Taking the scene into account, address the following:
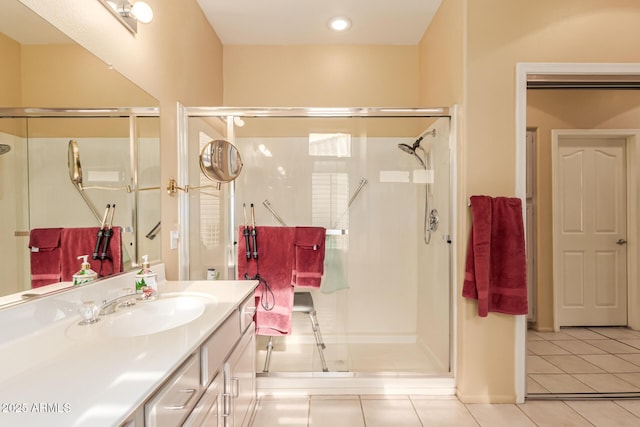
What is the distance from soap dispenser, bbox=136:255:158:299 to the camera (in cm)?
141

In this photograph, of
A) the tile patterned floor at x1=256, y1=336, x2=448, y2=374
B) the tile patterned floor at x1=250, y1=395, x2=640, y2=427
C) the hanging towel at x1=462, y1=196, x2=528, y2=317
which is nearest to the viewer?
the tile patterned floor at x1=250, y1=395, x2=640, y2=427

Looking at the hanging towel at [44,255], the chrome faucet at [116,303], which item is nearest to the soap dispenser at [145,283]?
the chrome faucet at [116,303]

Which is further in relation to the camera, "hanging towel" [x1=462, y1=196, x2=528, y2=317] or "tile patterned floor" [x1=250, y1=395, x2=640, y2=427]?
"hanging towel" [x1=462, y1=196, x2=528, y2=317]

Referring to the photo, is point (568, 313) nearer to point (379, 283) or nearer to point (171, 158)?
point (379, 283)

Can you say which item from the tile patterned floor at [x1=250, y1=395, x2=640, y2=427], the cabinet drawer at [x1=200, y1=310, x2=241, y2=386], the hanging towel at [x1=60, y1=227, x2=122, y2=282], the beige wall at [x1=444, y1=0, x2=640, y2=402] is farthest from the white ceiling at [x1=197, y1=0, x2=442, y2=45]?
the tile patterned floor at [x1=250, y1=395, x2=640, y2=427]

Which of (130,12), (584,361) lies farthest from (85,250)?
(584,361)

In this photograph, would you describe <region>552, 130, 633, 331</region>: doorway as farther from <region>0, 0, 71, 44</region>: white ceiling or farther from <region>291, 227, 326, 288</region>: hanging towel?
<region>0, 0, 71, 44</region>: white ceiling

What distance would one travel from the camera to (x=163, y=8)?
184 centimetres

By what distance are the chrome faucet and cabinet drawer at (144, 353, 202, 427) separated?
0.47 meters

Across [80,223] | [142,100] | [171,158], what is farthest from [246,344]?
[142,100]

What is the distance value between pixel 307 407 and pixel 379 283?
116cm

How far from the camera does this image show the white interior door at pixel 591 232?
3.26 meters

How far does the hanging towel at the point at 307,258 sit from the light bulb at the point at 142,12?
147 cm

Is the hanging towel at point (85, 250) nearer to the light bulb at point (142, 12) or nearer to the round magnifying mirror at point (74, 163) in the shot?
the round magnifying mirror at point (74, 163)
